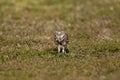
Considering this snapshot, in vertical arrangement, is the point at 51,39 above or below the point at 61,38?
below

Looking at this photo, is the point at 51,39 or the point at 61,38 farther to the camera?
the point at 51,39

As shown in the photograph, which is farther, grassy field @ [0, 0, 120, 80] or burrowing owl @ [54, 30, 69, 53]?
burrowing owl @ [54, 30, 69, 53]

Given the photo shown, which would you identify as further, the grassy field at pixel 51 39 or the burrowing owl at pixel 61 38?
the burrowing owl at pixel 61 38

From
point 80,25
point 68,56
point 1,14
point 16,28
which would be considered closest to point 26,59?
point 68,56

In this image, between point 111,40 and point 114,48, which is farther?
point 111,40

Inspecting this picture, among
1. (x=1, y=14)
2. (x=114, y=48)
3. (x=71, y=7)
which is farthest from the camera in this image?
(x=71, y=7)

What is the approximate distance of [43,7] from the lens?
4134 centimetres

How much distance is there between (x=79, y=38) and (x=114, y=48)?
4.06m

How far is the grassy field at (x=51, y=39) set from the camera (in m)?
18.7

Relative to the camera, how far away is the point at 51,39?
87.1ft

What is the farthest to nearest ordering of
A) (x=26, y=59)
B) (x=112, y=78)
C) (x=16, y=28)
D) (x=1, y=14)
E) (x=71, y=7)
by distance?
(x=71, y=7), (x=1, y=14), (x=16, y=28), (x=26, y=59), (x=112, y=78)

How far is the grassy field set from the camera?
18672 mm

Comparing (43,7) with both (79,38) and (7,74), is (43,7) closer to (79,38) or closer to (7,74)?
(79,38)

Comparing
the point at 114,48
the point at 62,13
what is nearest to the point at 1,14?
the point at 62,13
